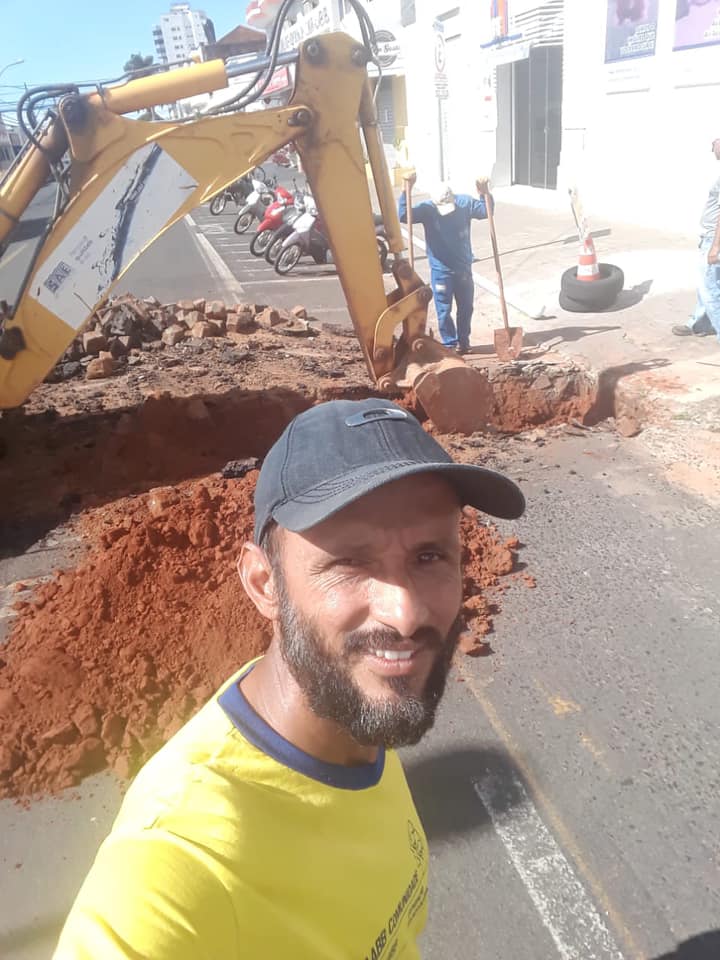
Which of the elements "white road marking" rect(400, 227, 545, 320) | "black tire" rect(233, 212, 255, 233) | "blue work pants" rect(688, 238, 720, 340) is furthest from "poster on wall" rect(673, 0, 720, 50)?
"black tire" rect(233, 212, 255, 233)

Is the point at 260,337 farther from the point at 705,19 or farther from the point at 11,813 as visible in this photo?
the point at 705,19

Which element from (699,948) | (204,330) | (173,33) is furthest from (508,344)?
(173,33)

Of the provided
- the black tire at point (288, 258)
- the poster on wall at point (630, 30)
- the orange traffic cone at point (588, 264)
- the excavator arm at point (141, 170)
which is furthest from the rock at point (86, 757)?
the poster on wall at point (630, 30)

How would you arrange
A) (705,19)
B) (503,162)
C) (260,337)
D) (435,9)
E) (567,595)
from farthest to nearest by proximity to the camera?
1. (435,9)
2. (503,162)
3. (705,19)
4. (260,337)
5. (567,595)

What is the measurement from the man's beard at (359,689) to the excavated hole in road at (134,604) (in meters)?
2.38

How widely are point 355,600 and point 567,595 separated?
3299 millimetres

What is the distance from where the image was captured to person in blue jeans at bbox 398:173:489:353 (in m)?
8.59

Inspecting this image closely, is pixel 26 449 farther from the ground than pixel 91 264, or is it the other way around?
pixel 91 264

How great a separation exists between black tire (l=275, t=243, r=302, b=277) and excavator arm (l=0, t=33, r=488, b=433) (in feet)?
28.3

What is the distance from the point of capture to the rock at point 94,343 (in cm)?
921

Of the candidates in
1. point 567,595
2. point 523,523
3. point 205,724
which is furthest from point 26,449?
point 205,724

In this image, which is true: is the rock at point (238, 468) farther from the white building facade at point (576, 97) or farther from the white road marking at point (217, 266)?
the white road marking at point (217, 266)

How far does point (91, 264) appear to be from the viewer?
17.3ft

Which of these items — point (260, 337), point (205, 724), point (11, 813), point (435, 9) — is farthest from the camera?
point (435, 9)
